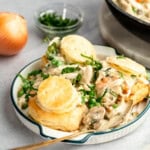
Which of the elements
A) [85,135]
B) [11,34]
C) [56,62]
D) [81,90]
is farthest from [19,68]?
[85,135]

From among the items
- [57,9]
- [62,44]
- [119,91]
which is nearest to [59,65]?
[62,44]

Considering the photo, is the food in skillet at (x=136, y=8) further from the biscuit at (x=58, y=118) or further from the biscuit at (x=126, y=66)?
the biscuit at (x=58, y=118)

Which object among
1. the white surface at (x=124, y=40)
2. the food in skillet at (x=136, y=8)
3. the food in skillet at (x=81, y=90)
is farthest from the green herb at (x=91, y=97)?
the food in skillet at (x=136, y=8)

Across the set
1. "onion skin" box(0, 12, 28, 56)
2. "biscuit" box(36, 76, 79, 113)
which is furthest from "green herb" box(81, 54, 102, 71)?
"onion skin" box(0, 12, 28, 56)

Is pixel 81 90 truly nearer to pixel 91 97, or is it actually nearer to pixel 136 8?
pixel 91 97

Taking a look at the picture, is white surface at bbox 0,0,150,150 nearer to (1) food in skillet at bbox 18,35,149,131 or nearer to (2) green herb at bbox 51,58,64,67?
(1) food in skillet at bbox 18,35,149,131

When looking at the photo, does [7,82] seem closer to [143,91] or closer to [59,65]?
[59,65]
